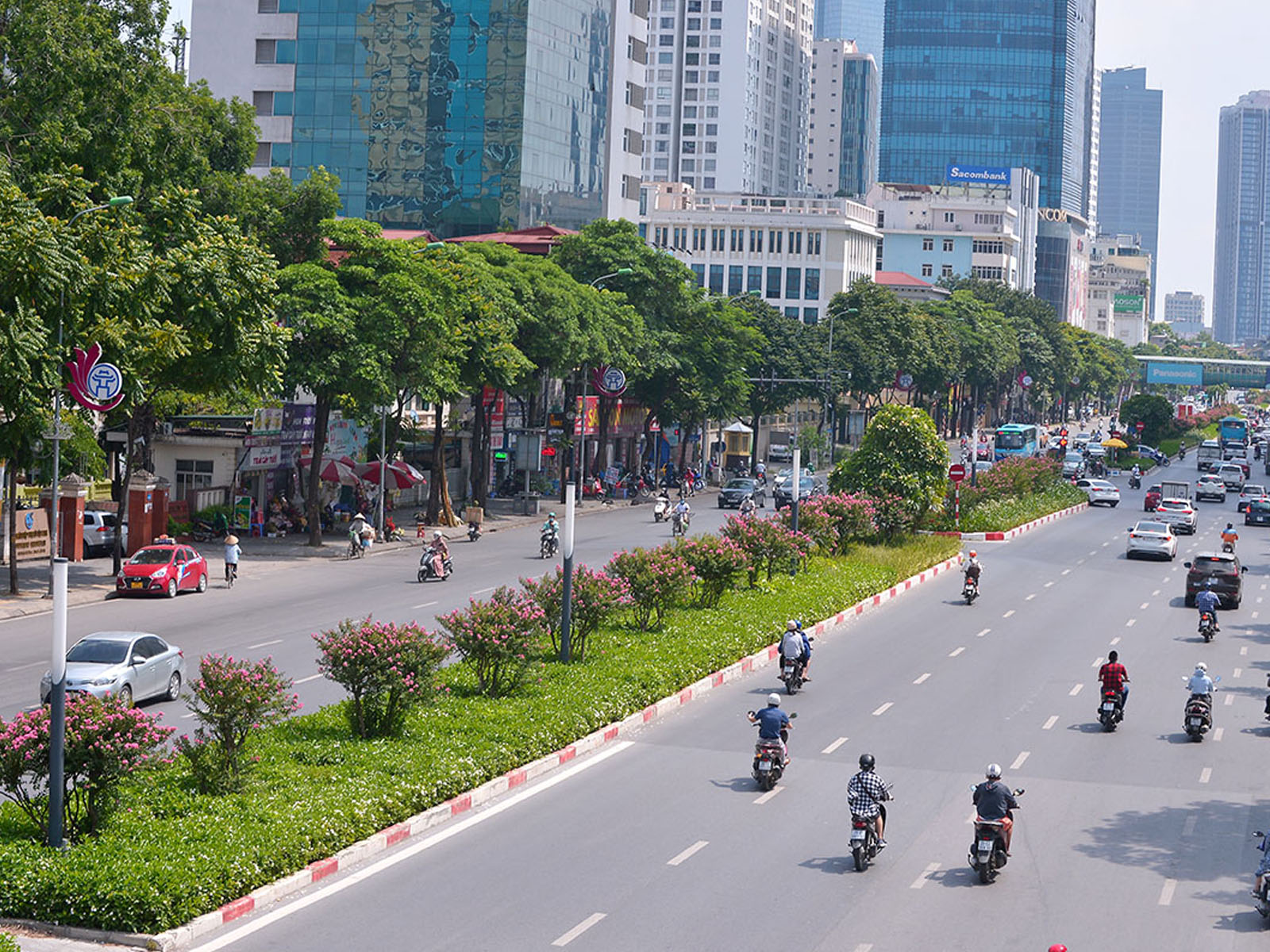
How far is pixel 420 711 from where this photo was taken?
2480cm

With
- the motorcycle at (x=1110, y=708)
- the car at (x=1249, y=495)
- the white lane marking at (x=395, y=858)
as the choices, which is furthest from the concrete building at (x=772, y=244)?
the white lane marking at (x=395, y=858)

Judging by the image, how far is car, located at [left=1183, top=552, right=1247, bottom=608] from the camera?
157ft

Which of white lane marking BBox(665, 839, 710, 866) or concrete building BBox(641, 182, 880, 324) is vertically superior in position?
concrete building BBox(641, 182, 880, 324)

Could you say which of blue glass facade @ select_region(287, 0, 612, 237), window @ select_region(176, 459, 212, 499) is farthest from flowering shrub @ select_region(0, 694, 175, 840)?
blue glass facade @ select_region(287, 0, 612, 237)

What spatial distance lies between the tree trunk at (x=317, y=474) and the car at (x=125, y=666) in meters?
23.9

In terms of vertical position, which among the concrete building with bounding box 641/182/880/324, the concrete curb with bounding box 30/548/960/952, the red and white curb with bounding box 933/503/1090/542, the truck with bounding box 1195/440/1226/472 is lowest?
the concrete curb with bounding box 30/548/960/952

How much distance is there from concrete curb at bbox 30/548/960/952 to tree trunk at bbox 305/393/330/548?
22.0 metres

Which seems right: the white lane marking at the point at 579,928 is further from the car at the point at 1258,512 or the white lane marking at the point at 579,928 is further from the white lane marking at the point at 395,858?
the car at the point at 1258,512

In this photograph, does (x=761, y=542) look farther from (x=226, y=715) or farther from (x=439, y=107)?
(x=439, y=107)

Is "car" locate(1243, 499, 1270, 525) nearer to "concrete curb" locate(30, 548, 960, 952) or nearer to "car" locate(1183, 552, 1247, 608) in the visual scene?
"car" locate(1183, 552, 1247, 608)

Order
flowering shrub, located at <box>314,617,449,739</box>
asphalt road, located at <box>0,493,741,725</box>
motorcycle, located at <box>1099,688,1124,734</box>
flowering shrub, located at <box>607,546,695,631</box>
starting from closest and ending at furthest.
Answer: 1. flowering shrub, located at <box>314,617,449,739</box>
2. motorcycle, located at <box>1099,688,1124,734</box>
3. asphalt road, located at <box>0,493,741,725</box>
4. flowering shrub, located at <box>607,546,695,631</box>

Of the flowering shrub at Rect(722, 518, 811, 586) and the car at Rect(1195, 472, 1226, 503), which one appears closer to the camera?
the flowering shrub at Rect(722, 518, 811, 586)

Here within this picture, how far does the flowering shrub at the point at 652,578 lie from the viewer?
34.5m

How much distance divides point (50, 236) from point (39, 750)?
19912mm
